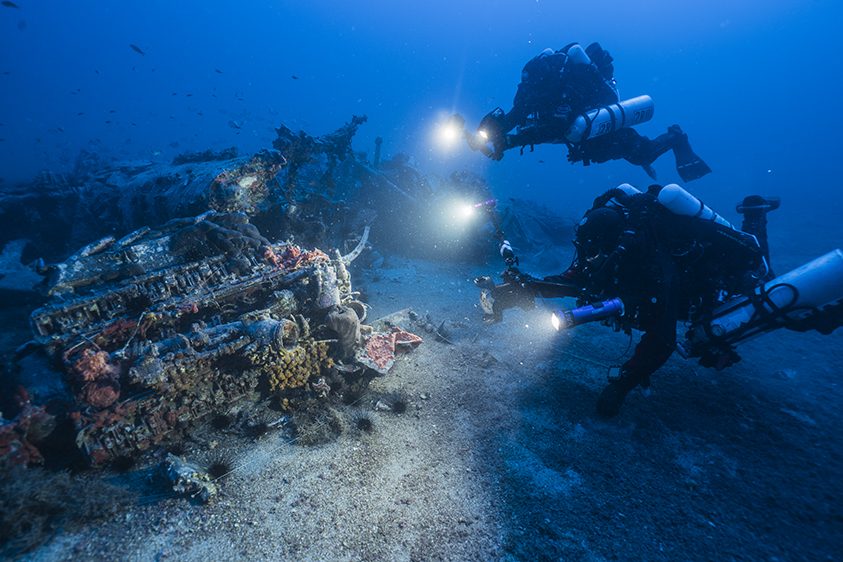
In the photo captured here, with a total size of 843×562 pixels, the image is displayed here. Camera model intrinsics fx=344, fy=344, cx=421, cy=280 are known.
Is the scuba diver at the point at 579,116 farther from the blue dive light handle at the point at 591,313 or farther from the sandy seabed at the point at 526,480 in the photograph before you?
the sandy seabed at the point at 526,480

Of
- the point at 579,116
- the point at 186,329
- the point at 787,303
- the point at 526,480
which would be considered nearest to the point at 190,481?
the point at 186,329

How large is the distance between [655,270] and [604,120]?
12.4ft

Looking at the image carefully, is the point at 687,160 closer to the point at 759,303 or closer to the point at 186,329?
the point at 759,303

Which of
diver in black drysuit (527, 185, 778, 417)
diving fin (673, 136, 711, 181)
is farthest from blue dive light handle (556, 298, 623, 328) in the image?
diving fin (673, 136, 711, 181)

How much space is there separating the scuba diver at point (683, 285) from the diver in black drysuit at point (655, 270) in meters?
0.01

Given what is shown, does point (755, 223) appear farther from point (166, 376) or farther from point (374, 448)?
point (166, 376)

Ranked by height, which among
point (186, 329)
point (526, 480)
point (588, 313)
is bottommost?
point (526, 480)

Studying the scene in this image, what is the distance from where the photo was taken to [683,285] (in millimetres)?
5246

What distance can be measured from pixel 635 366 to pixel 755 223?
4238mm

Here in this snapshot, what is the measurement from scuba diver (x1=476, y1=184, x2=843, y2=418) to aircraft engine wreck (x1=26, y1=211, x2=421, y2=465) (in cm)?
408

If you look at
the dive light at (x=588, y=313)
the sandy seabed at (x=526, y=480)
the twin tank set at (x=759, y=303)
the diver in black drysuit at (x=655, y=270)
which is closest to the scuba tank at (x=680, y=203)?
the twin tank set at (x=759, y=303)

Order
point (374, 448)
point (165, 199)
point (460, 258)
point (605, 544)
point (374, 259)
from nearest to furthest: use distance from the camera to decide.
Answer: point (605, 544) → point (374, 448) → point (165, 199) → point (374, 259) → point (460, 258)

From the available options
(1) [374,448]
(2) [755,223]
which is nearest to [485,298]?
(1) [374,448]

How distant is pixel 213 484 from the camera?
4.07 meters
